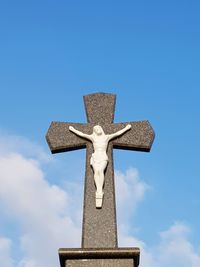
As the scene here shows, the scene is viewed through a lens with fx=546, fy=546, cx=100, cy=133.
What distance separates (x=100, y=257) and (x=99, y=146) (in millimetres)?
1804

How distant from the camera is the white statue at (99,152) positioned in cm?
762

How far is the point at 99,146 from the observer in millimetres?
7984

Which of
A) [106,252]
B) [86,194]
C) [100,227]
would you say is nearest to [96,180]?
[86,194]

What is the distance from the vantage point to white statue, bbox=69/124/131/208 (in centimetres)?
762

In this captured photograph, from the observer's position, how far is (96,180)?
25.2 feet

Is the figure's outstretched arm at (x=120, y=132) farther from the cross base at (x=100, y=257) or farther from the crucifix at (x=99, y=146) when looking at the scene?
the cross base at (x=100, y=257)

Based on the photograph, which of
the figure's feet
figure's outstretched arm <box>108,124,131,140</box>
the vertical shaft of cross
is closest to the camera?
the vertical shaft of cross

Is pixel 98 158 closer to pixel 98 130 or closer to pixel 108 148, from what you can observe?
pixel 108 148

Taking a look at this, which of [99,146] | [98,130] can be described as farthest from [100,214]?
[98,130]

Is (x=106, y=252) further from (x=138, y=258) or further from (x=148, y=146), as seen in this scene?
(x=148, y=146)

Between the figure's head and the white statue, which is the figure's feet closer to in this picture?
the white statue

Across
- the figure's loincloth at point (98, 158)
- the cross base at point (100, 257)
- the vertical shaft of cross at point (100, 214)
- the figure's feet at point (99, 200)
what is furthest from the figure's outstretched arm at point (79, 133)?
the cross base at point (100, 257)

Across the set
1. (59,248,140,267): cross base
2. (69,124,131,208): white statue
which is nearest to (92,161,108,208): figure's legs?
(69,124,131,208): white statue

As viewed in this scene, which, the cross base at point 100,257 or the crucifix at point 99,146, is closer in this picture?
the cross base at point 100,257
